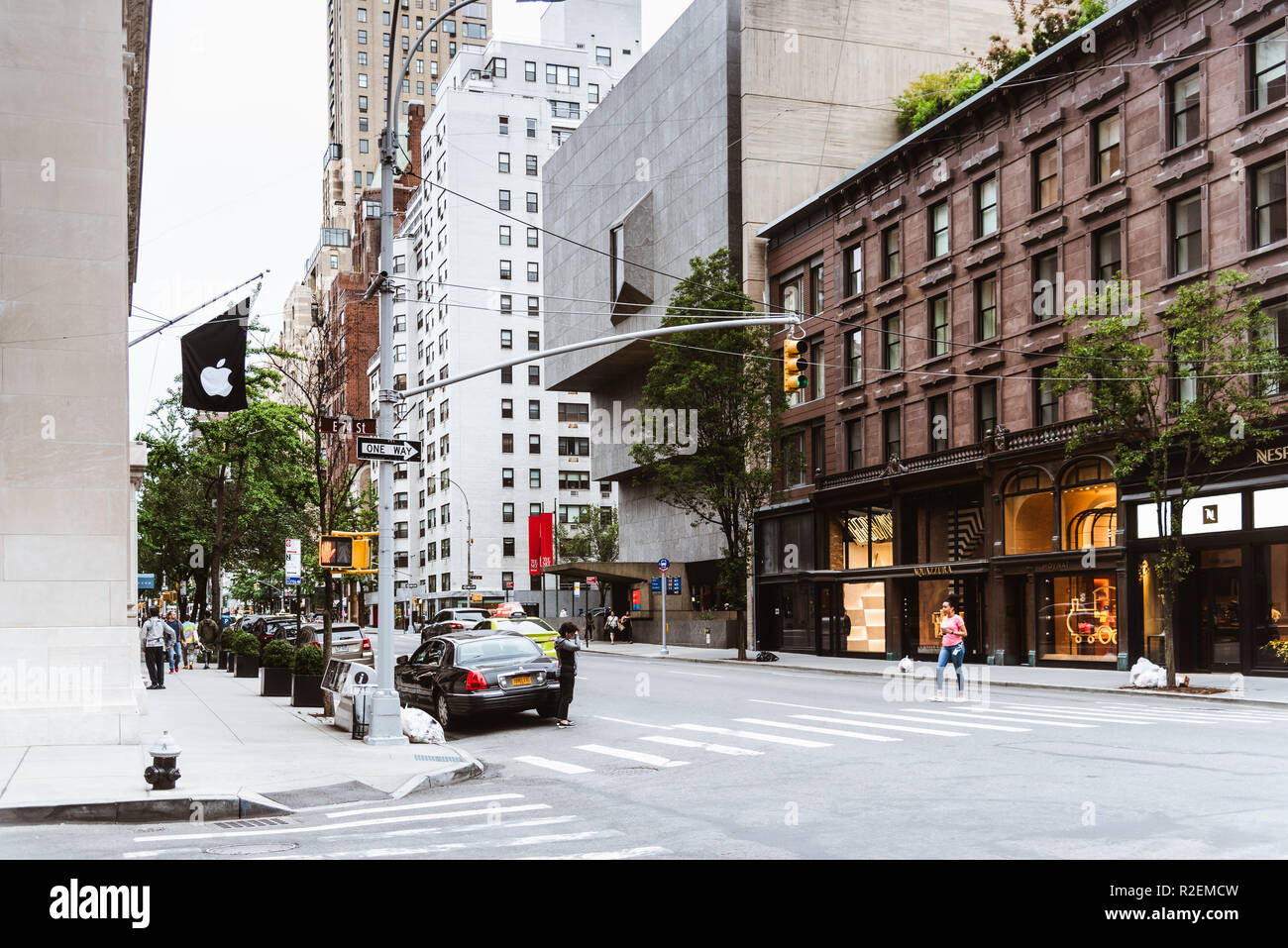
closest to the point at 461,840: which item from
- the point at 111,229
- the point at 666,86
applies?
the point at 111,229

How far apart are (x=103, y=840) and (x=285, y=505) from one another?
142 ft

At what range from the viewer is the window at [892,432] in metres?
42.9

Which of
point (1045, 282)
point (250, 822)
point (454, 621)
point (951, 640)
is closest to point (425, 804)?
point (250, 822)

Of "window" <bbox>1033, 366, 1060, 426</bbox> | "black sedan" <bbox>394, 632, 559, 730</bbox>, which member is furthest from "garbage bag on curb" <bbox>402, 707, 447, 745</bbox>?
"window" <bbox>1033, 366, 1060, 426</bbox>

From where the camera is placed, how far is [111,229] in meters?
18.9

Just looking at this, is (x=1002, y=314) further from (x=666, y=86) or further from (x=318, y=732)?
(x=666, y=86)

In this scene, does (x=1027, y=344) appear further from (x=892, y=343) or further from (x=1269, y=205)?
(x=1269, y=205)

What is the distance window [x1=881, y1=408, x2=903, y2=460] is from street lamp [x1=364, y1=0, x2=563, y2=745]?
26747mm

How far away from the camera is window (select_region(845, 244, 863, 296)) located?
45875mm

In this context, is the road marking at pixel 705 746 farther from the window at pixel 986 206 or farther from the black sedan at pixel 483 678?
the window at pixel 986 206

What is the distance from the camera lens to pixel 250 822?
11.8 meters

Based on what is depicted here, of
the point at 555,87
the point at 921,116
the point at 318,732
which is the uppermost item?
the point at 555,87

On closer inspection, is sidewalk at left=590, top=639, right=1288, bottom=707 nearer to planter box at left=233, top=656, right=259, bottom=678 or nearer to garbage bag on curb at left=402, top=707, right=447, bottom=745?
garbage bag on curb at left=402, top=707, right=447, bottom=745

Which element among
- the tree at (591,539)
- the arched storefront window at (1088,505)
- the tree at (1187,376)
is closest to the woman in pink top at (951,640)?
the tree at (1187,376)
